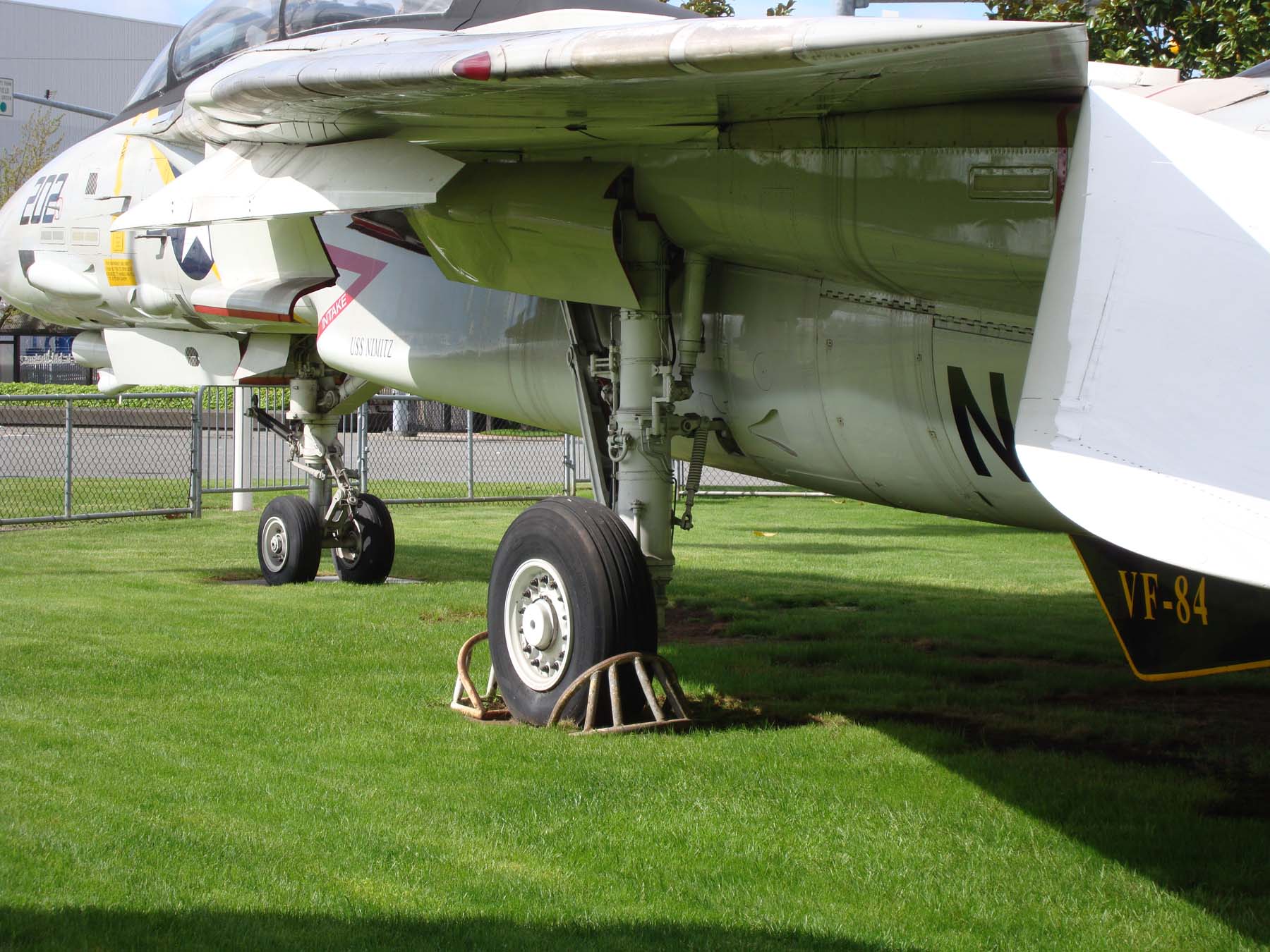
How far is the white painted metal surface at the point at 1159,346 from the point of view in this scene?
3166 mm

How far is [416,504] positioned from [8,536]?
628 centimetres

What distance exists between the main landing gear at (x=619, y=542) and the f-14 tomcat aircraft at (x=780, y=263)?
16mm

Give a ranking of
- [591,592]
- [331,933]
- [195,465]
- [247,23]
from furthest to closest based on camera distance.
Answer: [195,465], [247,23], [591,592], [331,933]

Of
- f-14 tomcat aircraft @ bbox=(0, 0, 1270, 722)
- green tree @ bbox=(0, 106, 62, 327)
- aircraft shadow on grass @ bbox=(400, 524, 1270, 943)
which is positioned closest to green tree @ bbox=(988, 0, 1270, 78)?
aircraft shadow on grass @ bbox=(400, 524, 1270, 943)

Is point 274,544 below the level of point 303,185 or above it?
below

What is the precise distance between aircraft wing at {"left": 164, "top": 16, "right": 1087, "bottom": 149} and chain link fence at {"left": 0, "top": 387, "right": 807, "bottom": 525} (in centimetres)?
806

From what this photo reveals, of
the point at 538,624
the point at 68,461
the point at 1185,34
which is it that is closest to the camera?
the point at 538,624

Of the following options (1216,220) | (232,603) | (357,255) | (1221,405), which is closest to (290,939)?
(1221,405)

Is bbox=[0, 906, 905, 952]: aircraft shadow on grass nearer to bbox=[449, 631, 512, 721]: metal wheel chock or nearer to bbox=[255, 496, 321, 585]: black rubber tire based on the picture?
bbox=[449, 631, 512, 721]: metal wheel chock

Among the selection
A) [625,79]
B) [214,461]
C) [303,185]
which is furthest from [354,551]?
[214,461]

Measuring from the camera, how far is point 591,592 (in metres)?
5.78

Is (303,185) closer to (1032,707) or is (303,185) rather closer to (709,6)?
(1032,707)

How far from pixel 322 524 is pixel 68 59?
40.4 m

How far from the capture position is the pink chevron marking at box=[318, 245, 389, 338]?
7.79 m
